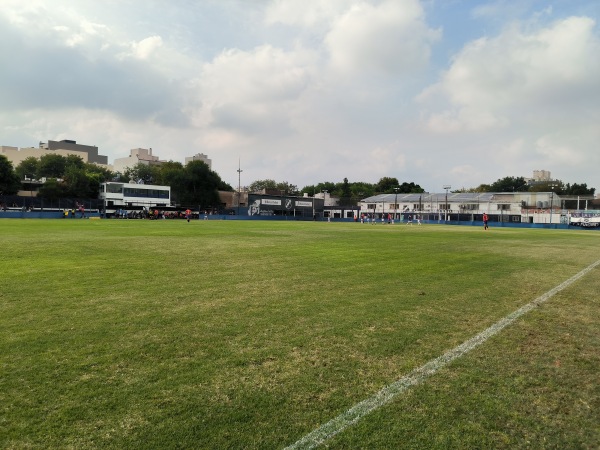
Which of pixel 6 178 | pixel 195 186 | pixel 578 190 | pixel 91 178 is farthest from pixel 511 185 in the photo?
pixel 6 178

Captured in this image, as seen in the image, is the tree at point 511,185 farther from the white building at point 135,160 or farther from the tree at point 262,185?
the white building at point 135,160

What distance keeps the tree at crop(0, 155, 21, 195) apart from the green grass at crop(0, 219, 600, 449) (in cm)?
8475

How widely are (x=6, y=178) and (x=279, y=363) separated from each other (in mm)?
92507

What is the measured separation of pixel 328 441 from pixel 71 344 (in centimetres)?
332

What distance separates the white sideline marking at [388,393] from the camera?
9.60 feet

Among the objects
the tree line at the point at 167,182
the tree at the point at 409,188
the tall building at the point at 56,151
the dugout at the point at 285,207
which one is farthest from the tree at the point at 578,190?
the tall building at the point at 56,151

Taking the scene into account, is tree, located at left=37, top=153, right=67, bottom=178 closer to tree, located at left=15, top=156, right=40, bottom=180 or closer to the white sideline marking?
tree, located at left=15, top=156, right=40, bottom=180

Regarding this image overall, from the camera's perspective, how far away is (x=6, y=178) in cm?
7700

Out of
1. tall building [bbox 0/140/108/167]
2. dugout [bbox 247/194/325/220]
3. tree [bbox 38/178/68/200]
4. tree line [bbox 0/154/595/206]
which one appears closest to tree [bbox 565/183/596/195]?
tree line [bbox 0/154/595/206]

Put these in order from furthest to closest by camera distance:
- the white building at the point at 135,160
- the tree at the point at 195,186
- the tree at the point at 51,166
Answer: the white building at the point at 135,160
the tree at the point at 51,166
the tree at the point at 195,186

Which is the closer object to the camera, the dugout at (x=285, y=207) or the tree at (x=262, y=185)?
the dugout at (x=285, y=207)

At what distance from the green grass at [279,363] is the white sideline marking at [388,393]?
0.25 feet

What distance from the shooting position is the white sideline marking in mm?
2925

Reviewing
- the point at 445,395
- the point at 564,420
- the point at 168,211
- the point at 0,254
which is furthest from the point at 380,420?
the point at 168,211
